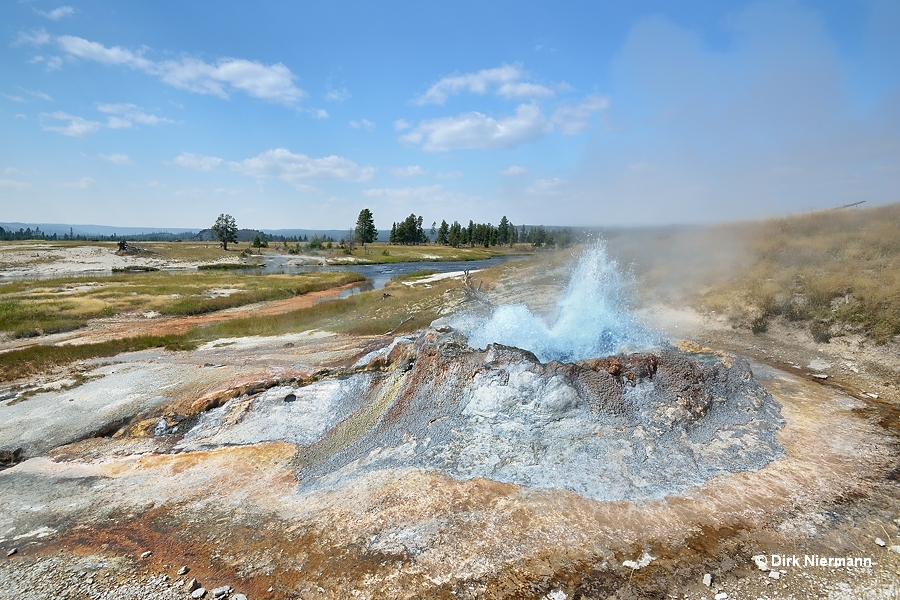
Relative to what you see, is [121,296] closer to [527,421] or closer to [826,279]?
[527,421]

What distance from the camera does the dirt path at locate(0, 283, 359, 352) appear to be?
22281mm

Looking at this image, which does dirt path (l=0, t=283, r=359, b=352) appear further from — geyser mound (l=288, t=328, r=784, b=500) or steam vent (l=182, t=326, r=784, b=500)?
geyser mound (l=288, t=328, r=784, b=500)

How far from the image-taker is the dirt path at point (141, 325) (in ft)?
73.1

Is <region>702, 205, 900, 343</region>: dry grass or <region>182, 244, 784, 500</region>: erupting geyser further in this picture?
<region>702, 205, 900, 343</region>: dry grass

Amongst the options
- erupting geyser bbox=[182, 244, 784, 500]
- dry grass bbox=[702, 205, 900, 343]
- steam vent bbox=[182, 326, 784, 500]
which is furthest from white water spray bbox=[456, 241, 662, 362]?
dry grass bbox=[702, 205, 900, 343]

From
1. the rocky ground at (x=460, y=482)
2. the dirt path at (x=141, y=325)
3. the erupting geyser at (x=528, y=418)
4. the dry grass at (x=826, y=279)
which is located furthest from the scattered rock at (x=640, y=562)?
the dirt path at (x=141, y=325)

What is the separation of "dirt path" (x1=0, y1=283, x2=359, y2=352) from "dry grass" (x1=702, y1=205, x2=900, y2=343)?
87.7ft

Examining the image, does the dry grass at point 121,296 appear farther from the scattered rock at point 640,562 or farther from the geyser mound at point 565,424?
the scattered rock at point 640,562

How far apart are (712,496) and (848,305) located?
43.0 ft

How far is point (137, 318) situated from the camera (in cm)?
2878

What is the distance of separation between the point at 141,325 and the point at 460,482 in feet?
88.6

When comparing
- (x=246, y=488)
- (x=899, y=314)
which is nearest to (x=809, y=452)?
(x=899, y=314)

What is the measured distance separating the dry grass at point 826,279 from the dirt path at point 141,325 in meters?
26.7

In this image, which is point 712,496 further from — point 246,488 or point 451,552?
point 246,488
